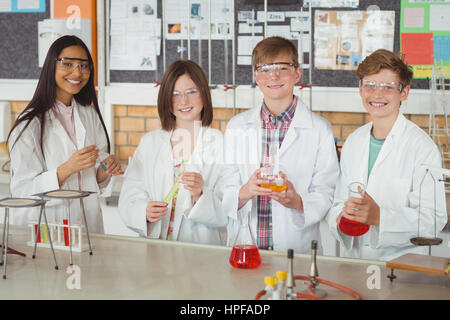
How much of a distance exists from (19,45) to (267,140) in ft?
7.49

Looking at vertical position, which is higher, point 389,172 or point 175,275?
point 389,172

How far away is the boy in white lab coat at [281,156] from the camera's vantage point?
2.03 m

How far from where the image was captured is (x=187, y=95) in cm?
212

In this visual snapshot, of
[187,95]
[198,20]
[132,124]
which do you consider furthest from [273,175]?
[132,124]

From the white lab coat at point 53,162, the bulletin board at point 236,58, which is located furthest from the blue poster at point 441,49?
the white lab coat at point 53,162

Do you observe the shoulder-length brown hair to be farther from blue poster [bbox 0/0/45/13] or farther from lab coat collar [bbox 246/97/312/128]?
blue poster [bbox 0/0/45/13]

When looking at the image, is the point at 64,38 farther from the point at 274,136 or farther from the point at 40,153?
the point at 274,136

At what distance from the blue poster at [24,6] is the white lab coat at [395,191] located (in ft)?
8.16

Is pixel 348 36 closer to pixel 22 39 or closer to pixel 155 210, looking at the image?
pixel 155 210

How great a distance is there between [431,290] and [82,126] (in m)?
1.47

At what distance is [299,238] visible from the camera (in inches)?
82.1

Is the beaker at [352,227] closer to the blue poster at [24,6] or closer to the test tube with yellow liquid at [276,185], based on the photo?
the test tube with yellow liquid at [276,185]

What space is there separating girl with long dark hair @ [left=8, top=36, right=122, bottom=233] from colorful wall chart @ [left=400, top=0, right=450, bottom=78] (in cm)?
166

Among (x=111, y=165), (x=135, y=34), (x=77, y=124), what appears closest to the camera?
(x=111, y=165)
